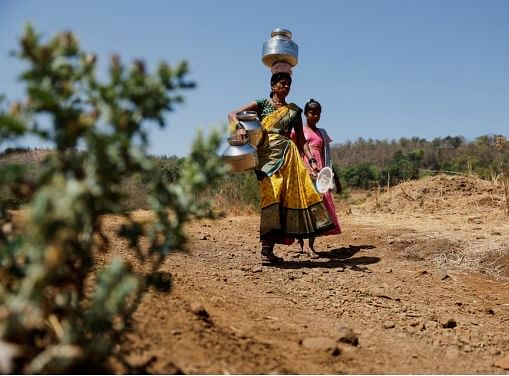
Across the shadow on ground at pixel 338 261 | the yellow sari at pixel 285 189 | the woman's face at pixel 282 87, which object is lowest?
the shadow on ground at pixel 338 261

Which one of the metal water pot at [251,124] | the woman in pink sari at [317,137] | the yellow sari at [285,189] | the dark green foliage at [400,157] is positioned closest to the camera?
the metal water pot at [251,124]

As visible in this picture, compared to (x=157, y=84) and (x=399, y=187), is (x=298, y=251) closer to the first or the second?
(x=157, y=84)

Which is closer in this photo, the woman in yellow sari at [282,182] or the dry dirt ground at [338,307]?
the dry dirt ground at [338,307]

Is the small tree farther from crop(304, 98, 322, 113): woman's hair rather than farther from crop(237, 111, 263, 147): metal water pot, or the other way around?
crop(304, 98, 322, 113): woman's hair

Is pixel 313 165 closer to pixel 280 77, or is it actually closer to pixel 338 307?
pixel 280 77

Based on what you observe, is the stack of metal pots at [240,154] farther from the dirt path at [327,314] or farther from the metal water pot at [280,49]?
the metal water pot at [280,49]

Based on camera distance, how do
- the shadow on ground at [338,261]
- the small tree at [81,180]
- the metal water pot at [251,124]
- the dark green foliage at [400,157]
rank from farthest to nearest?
1. the dark green foliage at [400,157]
2. the shadow on ground at [338,261]
3. the metal water pot at [251,124]
4. the small tree at [81,180]

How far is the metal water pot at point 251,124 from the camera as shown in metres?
4.46

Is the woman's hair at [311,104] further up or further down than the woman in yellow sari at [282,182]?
further up

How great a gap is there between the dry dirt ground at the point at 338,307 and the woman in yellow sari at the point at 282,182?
0.34 meters

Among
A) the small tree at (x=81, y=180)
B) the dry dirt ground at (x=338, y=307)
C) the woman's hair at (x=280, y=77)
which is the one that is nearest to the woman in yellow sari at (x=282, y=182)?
the woman's hair at (x=280, y=77)

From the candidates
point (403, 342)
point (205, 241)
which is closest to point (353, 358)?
point (403, 342)

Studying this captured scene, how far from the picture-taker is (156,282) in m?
1.56

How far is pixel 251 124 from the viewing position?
14.8ft
